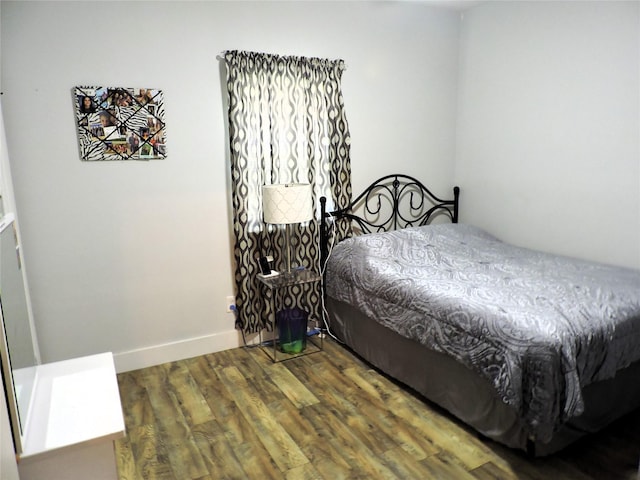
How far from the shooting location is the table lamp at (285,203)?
9.95 ft

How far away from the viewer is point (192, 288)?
3.25 meters

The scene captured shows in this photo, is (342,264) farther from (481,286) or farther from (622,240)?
(622,240)

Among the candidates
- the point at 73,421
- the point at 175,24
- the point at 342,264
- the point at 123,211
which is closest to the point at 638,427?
the point at 342,264

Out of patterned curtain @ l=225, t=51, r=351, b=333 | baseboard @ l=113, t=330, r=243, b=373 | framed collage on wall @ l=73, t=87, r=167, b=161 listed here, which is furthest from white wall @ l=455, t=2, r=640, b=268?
framed collage on wall @ l=73, t=87, r=167, b=161

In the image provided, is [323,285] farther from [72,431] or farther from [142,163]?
[72,431]

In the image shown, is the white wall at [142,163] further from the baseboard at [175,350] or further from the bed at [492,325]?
the bed at [492,325]

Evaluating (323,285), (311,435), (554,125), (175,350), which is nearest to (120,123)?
(175,350)

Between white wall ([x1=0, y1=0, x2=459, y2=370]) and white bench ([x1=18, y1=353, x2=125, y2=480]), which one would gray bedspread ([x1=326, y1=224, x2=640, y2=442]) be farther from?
white bench ([x1=18, y1=353, x2=125, y2=480])

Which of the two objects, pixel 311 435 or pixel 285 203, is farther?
pixel 285 203

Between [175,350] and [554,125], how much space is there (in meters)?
3.19

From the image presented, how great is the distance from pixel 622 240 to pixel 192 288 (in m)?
2.94

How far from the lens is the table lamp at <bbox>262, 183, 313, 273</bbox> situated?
9.95 feet

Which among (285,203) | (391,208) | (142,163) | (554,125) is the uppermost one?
(554,125)

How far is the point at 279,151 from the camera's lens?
131 inches
